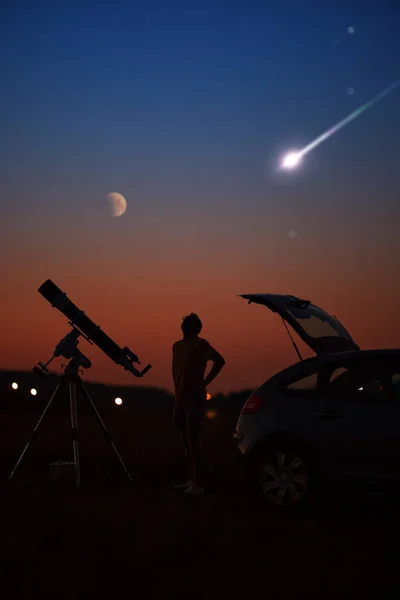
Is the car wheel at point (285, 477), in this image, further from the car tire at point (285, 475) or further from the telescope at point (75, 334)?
the telescope at point (75, 334)

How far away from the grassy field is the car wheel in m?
0.22

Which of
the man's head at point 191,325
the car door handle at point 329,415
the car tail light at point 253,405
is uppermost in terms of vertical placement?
the man's head at point 191,325

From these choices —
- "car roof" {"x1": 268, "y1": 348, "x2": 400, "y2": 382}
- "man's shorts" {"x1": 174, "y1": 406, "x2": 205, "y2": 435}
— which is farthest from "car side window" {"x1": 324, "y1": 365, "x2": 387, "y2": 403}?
"man's shorts" {"x1": 174, "y1": 406, "x2": 205, "y2": 435}

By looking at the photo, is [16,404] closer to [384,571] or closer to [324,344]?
[324,344]

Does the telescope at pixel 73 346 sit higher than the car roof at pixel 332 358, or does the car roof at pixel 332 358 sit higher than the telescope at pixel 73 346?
the telescope at pixel 73 346

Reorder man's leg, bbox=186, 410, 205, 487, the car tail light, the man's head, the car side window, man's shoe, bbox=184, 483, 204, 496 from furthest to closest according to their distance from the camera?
the man's head
man's leg, bbox=186, 410, 205, 487
man's shoe, bbox=184, 483, 204, 496
the car tail light
the car side window

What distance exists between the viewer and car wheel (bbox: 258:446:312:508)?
34.1ft

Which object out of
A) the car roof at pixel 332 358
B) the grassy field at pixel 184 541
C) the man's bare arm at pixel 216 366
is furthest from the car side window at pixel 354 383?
the man's bare arm at pixel 216 366

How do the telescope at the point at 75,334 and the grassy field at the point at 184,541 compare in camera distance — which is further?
the telescope at the point at 75,334

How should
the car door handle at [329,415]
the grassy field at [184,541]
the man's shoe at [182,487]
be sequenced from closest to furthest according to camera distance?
1. the grassy field at [184,541]
2. the car door handle at [329,415]
3. the man's shoe at [182,487]

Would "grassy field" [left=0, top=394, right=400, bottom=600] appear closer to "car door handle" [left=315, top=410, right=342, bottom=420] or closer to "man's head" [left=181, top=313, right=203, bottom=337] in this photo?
"car door handle" [left=315, top=410, right=342, bottom=420]

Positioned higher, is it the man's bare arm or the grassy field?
the man's bare arm

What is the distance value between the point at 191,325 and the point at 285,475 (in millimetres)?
2666

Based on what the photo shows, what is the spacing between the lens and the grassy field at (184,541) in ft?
21.6
